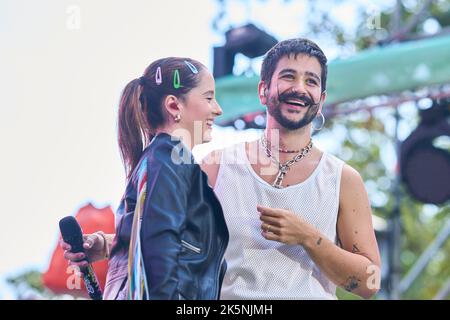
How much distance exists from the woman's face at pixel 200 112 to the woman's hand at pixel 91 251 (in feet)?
1.19

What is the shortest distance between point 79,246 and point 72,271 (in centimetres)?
8

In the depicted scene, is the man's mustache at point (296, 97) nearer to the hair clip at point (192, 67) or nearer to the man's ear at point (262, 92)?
the man's ear at point (262, 92)

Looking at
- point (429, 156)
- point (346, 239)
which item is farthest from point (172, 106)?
point (429, 156)

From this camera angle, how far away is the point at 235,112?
244 cm

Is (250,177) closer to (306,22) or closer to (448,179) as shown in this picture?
(306,22)

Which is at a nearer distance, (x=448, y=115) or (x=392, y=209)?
(x=448, y=115)

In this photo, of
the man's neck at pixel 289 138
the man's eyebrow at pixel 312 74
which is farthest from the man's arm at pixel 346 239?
the man's eyebrow at pixel 312 74

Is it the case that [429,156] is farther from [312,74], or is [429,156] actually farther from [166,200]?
[166,200]

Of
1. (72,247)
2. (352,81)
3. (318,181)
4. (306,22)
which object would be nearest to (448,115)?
(352,81)

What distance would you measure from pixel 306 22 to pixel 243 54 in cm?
23

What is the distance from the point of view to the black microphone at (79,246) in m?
2.21

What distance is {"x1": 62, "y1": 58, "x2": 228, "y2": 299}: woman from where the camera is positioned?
2031 mm

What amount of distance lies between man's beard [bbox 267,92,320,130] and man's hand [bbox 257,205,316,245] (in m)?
0.26

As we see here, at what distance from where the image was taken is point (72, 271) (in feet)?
7.38
